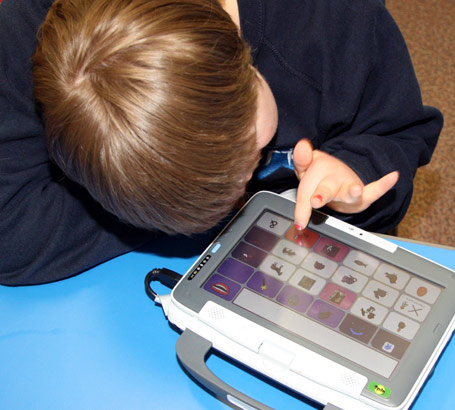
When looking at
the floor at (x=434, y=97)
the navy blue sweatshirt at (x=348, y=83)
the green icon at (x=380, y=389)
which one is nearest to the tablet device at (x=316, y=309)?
the green icon at (x=380, y=389)

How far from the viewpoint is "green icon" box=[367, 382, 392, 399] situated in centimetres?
47

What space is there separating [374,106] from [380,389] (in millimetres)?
369

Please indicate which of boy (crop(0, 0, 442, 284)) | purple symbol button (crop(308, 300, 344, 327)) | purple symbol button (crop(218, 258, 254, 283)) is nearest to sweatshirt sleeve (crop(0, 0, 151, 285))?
boy (crop(0, 0, 442, 284))

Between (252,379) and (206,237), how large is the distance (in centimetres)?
19

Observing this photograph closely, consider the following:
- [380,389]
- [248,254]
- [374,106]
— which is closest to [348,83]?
[374,106]

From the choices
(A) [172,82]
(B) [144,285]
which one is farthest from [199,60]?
(B) [144,285]

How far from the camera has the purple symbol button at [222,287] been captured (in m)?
0.55

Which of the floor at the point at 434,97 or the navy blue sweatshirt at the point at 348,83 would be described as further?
the floor at the point at 434,97

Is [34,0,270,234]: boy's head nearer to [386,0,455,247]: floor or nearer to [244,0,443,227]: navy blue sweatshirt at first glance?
[244,0,443,227]: navy blue sweatshirt

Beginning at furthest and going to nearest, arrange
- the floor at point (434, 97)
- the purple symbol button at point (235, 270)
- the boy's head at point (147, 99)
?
the floor at point (434, 97) < the purple symbol button at point (235, 270) < the boy's head at point (147, 99)

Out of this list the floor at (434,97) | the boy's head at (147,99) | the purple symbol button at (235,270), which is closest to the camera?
the boy's head at (147,99)

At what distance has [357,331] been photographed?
514 mm

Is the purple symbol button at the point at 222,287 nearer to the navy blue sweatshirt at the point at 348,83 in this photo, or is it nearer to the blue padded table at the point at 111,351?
the blue padded table at the point at 111,351

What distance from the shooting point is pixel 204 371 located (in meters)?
0.52
